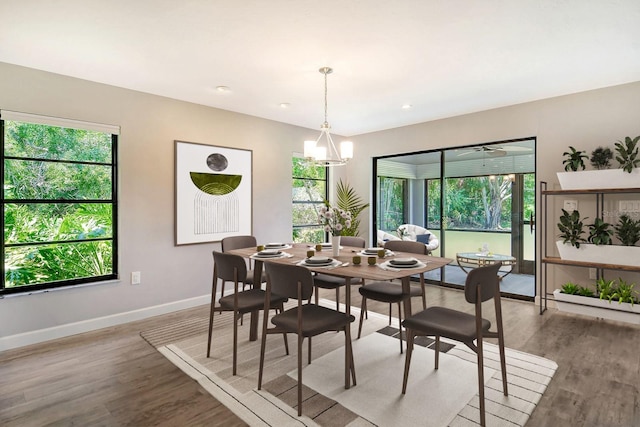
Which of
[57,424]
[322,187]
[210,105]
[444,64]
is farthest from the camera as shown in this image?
[322,187]

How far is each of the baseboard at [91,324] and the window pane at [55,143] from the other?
1.60m

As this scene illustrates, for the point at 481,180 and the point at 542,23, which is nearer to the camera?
the point at 542,23

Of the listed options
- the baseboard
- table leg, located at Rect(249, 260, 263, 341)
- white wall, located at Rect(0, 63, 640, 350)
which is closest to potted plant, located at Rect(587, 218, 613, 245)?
white wall, located at Rect(0, 63, 640, 350)

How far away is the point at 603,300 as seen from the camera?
3.50m

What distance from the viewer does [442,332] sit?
6.59 feet

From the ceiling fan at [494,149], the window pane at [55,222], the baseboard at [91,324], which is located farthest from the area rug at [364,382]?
the ceiling fan at [494,149]

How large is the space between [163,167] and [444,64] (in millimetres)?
3115

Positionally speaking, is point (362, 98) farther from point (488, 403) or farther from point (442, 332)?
point (488, 403)

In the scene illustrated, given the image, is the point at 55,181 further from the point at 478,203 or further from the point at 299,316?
the point at 478,203

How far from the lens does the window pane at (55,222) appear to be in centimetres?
309

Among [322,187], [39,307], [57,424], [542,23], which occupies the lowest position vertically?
[57,424]

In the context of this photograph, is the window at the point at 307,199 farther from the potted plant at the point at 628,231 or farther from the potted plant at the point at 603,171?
the potted plant at the point at 628,231

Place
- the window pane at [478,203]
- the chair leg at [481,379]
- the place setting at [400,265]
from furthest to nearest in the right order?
1. the window pane at [478,203]
2. the place setting at [400,265]
3. the chair leg at [481,379]

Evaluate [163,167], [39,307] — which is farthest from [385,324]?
[39,307]
